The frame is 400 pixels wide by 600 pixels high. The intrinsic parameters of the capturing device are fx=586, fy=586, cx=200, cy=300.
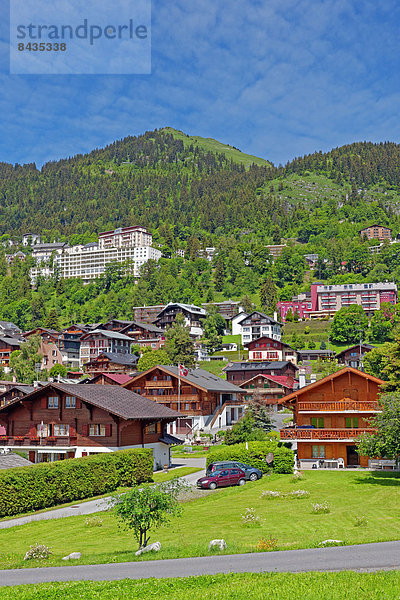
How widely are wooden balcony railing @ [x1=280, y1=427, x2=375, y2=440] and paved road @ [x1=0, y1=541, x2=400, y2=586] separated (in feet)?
90.0

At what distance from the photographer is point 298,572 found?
1677 cm

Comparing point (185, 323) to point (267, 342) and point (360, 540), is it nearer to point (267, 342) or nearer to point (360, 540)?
point (267, 342)

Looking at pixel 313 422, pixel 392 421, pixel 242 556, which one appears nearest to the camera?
pixel 242 556

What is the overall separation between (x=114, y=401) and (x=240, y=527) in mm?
26309

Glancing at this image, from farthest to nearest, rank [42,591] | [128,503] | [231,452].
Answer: [231,452] < [128,503] < [42,591]

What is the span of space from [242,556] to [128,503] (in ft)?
14.7

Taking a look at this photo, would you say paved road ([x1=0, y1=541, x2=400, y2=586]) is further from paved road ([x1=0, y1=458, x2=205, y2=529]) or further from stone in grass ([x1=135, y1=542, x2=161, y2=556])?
paved road ([x1=0, y1=458, x2=205, y2=529])

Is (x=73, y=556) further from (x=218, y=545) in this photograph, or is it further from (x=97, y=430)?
(x=97, y=430)

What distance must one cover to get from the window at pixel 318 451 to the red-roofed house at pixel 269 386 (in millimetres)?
53957

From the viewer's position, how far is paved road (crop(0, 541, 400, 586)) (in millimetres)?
17375

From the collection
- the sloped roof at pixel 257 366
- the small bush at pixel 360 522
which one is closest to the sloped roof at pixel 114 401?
the small bush at pixel 360 522

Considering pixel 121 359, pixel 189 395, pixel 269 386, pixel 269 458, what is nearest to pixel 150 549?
pixel 269 458

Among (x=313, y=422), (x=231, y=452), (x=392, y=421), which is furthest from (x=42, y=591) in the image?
(x=313, y=422)

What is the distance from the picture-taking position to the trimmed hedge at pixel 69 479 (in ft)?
113
